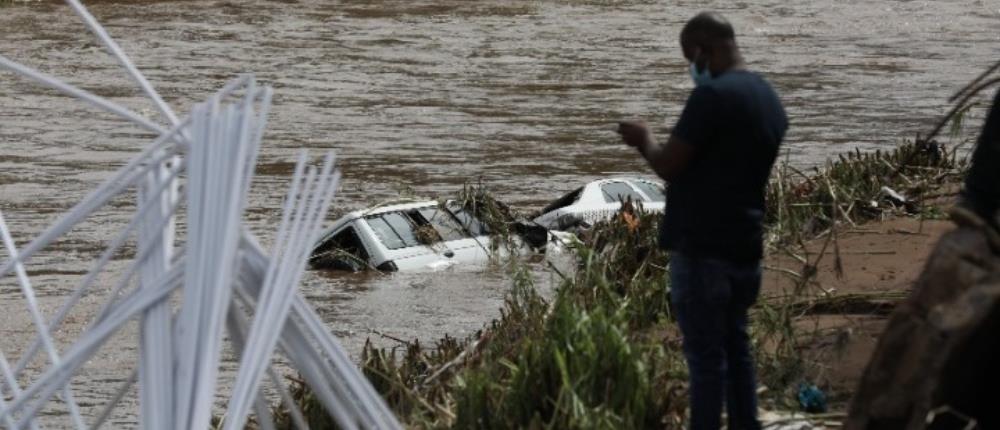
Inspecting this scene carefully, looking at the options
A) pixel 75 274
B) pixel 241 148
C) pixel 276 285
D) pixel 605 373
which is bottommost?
pixel 75 274

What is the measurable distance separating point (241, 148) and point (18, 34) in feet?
156

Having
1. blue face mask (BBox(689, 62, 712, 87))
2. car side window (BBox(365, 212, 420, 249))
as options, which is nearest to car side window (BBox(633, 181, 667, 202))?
car side window (BBox(365, 212, 420, 249))

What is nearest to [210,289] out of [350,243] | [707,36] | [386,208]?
[707,36]

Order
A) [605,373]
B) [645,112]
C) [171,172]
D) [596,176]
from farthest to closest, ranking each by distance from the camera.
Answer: [645,112] < [596,176] < [605,373] < [171,172]

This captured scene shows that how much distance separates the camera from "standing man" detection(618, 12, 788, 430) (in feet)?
21.1

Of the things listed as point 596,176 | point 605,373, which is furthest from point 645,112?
point 605,373

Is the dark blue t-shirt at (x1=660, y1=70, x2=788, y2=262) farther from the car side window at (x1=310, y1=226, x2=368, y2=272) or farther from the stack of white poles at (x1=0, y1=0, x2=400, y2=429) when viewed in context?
the car side window at (x1=310, y1=226, x2=368, y2=272)

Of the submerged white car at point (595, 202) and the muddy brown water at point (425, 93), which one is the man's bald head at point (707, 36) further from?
the submerged white car at point (595, 202)

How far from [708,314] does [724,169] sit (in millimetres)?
479

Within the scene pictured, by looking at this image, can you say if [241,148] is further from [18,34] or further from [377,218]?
[18,34]

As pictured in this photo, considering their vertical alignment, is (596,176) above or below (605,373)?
below

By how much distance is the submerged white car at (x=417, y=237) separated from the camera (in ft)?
77.3

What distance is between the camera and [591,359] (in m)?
7.22

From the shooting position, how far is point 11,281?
25.1 m
